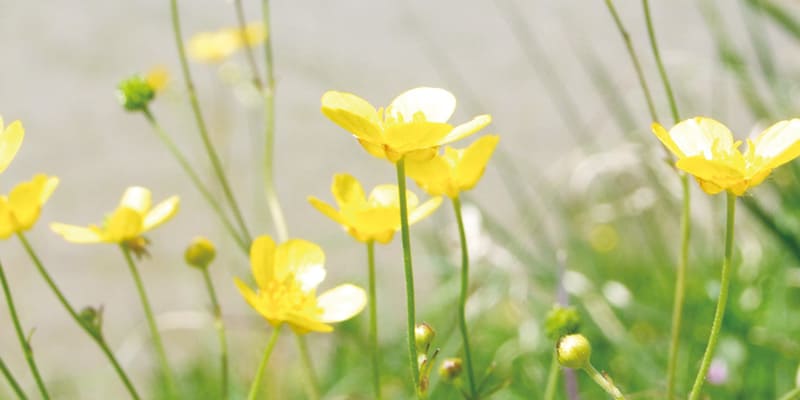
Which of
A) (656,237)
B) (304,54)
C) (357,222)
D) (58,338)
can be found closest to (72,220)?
(58,338)

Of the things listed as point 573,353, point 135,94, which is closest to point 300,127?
point 135,94

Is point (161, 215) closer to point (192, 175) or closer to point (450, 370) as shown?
point (192, 175)

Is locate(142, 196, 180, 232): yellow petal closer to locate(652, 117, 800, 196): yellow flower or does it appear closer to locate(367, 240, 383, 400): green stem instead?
locate(367, 240, 383, 400): green stem

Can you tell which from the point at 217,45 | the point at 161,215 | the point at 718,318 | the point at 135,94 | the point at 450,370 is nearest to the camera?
the point at 718,318

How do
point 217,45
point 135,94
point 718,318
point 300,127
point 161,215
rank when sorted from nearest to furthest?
point 718,318, point 161,215, point 135,94, point 217,45, point 300,127

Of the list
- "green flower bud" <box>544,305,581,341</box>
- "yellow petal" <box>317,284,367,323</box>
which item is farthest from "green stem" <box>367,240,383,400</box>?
"green flower bud" <box>544,305,581,341</box>

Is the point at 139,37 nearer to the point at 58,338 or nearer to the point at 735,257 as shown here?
the point at 58,338
